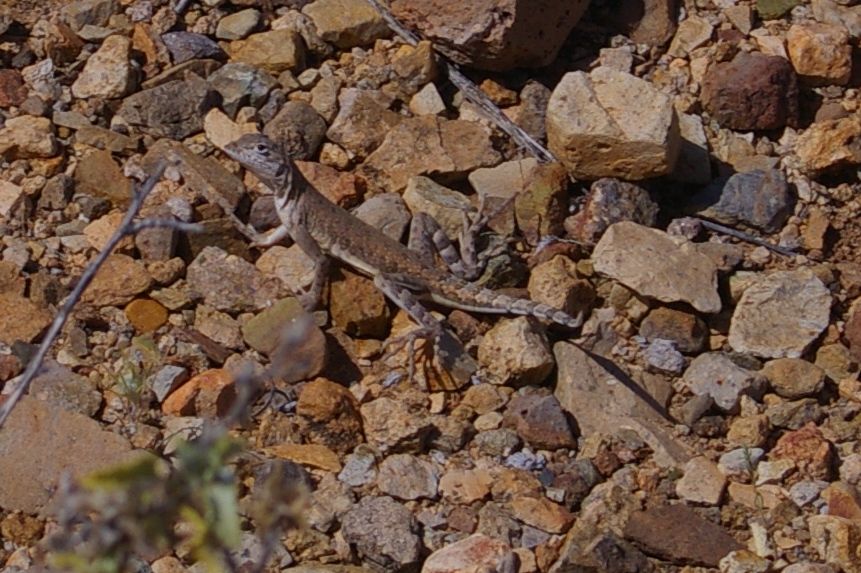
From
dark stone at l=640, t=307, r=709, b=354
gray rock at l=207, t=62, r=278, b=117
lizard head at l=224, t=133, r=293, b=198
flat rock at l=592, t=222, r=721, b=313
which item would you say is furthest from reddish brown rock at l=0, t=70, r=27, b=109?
dark stone at l=640, t=307, r=709, b=354

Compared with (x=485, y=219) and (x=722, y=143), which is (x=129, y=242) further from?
(x=722, y=143)

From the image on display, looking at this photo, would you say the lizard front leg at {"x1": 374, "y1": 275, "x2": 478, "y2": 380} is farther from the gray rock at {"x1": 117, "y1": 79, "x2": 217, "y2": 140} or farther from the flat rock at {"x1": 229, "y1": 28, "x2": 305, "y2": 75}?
the flat rock at {"x1": 229, "y1": 28, "x2": 305, "y2": 75}

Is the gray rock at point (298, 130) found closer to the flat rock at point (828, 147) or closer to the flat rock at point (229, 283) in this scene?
the flat rock at point (229, 283)

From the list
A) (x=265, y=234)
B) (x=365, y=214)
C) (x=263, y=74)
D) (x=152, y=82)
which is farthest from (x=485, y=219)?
(x=152, y=82)

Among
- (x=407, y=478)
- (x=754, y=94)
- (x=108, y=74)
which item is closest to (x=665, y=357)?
(x=407, y=478)

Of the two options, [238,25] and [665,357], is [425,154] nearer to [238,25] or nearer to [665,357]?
[238,25]

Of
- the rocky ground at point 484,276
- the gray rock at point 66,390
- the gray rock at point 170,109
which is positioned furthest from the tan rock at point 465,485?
the gray rock at point 170,109
